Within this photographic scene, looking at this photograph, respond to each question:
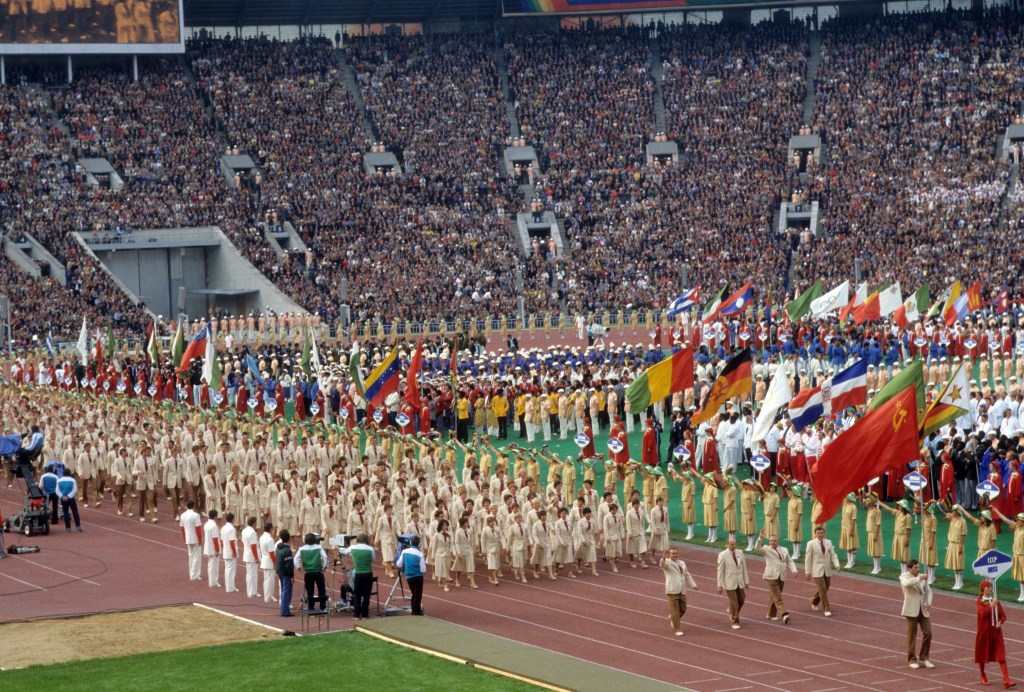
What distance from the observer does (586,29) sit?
240 ft

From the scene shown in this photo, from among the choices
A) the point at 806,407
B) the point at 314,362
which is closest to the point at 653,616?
the point at 806,407

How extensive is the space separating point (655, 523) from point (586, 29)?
171 ft

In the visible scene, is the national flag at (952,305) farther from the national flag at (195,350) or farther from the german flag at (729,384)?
the national flag at (195,350)

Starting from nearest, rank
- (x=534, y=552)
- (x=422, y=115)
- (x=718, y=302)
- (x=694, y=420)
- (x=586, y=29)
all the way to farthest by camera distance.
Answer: (x=534, y=552) → (x=694, y=420) → (x=718, y=302) → (x=422, y=115) → (x=586, y=29)

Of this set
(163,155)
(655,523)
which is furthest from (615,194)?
(655,523)

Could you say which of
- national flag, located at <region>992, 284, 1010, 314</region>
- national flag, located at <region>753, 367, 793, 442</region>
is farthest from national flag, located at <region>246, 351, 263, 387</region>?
national flag, located at <region>992, 284, 1010, 314</region>

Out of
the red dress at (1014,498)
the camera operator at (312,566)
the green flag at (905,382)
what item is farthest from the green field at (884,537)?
the camera operator at (312,566)

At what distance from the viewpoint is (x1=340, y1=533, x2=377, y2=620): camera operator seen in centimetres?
2052

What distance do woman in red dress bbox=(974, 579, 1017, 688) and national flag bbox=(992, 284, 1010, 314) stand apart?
29.2 metres

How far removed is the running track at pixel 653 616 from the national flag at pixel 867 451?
5.14 feet

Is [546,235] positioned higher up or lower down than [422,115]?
lower down

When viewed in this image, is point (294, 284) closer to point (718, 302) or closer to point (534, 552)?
point (718, 302)

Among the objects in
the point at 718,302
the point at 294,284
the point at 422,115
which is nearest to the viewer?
the point at 718,302

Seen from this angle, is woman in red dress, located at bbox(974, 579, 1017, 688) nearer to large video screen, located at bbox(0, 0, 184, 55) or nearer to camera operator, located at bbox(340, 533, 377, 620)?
camera operator, located at bbox(340, 533, 377, 620)
